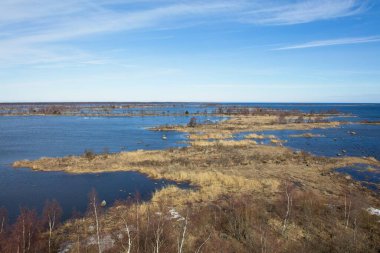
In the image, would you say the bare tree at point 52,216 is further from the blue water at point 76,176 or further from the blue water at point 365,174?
the blue water at point 365,174

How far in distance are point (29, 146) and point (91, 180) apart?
80.0ft

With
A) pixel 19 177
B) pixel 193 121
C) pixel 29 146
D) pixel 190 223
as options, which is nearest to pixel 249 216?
pixel 190 223

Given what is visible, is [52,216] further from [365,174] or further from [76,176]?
[365,174]

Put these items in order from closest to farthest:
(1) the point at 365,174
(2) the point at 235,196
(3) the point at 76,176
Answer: (2) the point at 235,196
(3) the point at 76,176
(1) the point at 365,174

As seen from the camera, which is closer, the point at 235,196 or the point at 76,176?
the point at 235,196

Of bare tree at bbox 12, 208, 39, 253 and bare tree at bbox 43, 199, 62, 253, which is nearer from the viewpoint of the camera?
bare tree at bbox 12, 208, 39, 253

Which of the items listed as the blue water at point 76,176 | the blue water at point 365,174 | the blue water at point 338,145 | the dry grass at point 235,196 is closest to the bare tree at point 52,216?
the dry grass at point 235,196

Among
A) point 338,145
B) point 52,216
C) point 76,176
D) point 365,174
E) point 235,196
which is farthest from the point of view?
point 338,145

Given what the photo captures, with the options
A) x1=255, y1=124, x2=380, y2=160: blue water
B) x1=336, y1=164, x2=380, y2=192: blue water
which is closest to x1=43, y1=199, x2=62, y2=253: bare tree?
x1=336, y1=164, x2=380, y2=192: blue water

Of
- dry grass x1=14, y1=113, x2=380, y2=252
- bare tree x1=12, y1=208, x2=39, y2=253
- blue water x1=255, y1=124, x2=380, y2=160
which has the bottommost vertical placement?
blue water x1=255, y1=124, x2=380, y2=160

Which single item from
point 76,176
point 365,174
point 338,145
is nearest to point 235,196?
point 76,176

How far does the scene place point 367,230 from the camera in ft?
59.7

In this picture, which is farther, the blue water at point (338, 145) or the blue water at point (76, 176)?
the blue water at point (338, 145)

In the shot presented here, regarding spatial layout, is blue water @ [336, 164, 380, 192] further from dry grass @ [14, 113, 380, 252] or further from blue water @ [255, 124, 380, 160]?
blue water @ [255, 124, 380, 160]
